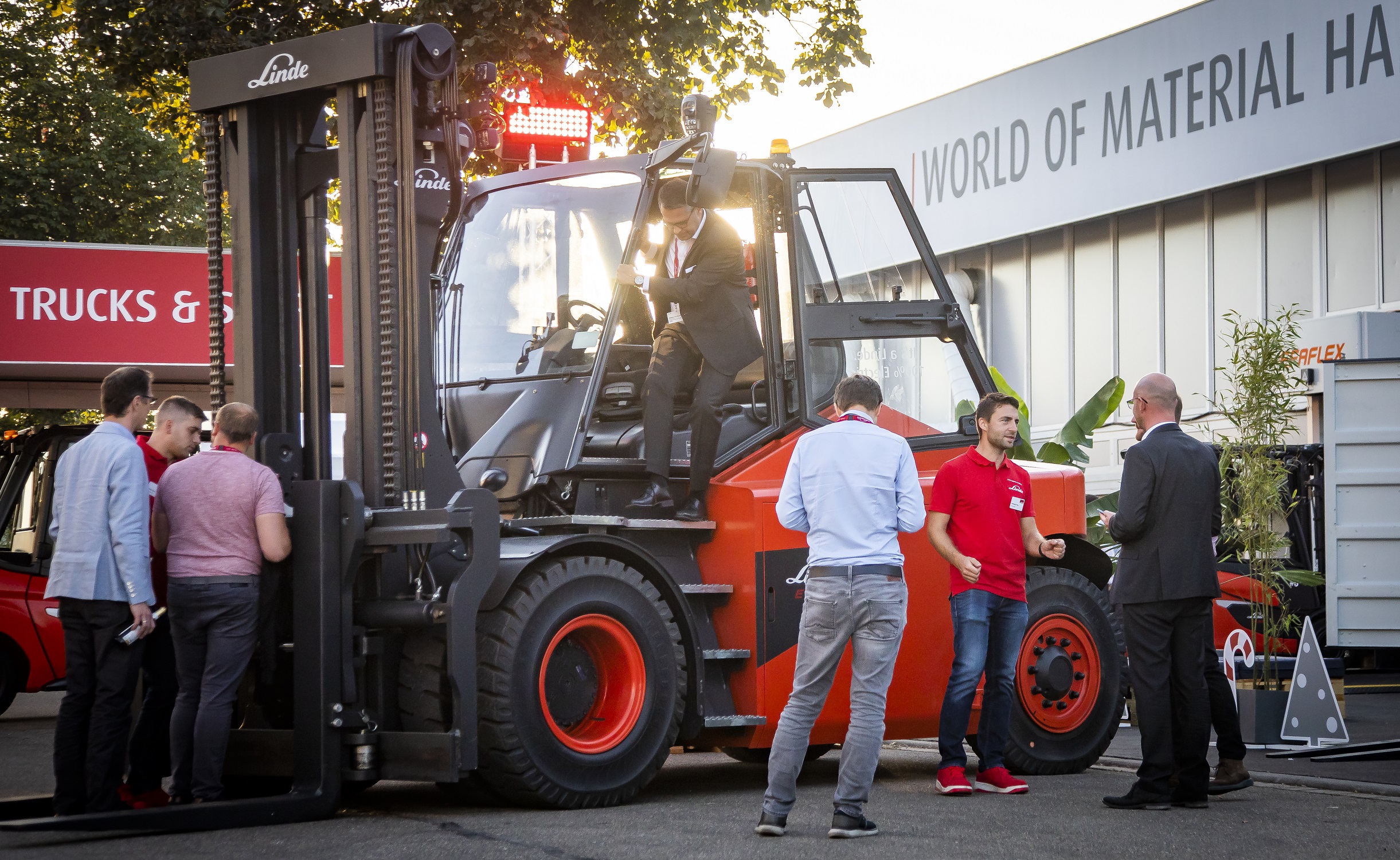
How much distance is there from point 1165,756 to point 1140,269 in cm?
1629

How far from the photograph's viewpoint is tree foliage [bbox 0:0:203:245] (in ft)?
88.5

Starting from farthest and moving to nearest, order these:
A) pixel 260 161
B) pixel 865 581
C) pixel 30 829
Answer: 1. pixel 260 161
2. pixel 865 581
3. pixel 30 829

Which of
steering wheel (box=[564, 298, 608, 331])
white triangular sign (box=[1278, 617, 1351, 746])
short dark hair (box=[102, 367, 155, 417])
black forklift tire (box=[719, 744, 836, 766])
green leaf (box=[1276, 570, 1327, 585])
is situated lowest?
Answer: black forklift tire (box=[719, 744, 836, 766])

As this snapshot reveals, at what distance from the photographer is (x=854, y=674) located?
21.8 ft

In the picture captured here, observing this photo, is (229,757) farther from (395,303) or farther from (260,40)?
(260,40)

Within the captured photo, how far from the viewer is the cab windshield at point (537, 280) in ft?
26.2

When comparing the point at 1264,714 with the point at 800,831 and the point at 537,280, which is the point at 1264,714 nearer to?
the point at 800,831

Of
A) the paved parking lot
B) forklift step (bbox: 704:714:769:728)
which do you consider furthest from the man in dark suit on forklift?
the paved parking lot

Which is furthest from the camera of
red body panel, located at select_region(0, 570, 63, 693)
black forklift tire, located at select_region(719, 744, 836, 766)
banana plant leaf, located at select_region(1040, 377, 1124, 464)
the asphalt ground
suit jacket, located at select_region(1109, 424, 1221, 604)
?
banana plant leaf, located at select_region(1040, 377, 1124, 464)

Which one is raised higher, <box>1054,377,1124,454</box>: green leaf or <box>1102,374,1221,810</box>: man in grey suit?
<box>1054,377,1124,454</box>: green leaf

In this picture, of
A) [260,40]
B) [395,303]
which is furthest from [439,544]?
[260,40]

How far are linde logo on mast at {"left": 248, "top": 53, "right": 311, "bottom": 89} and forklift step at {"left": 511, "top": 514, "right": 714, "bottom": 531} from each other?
2173 mm

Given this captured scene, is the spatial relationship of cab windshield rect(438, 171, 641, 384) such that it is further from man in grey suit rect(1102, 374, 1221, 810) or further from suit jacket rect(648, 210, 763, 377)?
man in grey suit rect(1102, 374, 1221, 810)

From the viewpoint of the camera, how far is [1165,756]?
24.8 feet
